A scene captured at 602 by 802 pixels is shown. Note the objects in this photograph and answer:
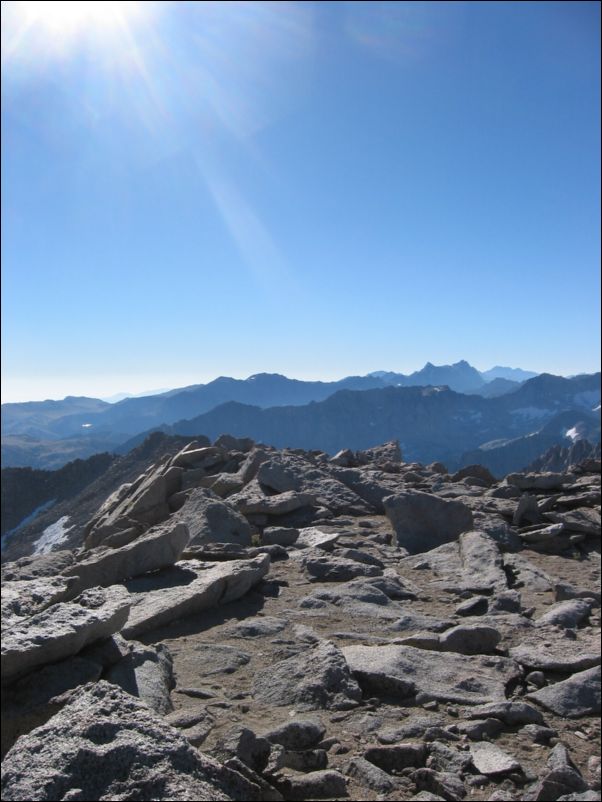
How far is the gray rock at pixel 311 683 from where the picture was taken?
23.1 feet

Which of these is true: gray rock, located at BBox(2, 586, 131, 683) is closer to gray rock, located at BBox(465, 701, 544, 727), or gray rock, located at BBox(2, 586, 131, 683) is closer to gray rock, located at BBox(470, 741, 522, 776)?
gray rock, located at BBox(470, 741, 522, 776)

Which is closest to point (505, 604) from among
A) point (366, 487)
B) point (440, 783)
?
point (440, 783)

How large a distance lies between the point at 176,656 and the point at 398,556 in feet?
27.0

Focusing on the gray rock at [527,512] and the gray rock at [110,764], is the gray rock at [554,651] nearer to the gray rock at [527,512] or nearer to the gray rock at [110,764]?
the gray rock at [110,764]

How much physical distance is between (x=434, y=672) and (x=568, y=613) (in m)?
4.32

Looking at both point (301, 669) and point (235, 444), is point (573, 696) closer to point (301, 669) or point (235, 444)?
point (301, 669)

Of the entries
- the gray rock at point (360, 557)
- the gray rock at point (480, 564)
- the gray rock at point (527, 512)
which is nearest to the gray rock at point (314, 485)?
the gray rock at point (527, 512)

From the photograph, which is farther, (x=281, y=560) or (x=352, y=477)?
(x=352, y=477)

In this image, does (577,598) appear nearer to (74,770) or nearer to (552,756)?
(552,756)

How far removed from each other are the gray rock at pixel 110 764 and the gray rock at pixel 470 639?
557 centimetres

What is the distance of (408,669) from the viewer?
784 centimetres

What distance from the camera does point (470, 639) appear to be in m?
9.16

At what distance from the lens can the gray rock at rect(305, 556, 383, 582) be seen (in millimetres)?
12938

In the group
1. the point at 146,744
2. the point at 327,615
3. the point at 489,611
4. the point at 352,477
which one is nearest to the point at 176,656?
the point at 327,615
